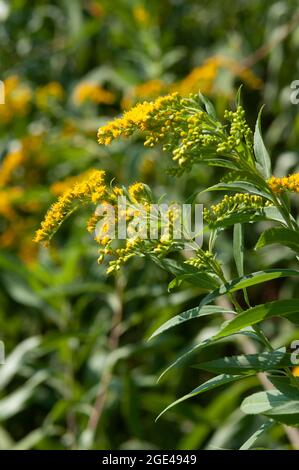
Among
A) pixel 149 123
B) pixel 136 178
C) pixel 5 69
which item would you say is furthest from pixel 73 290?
pixel 149 123

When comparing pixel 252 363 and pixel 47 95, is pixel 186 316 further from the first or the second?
pixel 47 95

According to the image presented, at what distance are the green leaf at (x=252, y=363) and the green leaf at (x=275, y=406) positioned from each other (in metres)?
0.05

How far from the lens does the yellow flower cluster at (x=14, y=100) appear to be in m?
3.28

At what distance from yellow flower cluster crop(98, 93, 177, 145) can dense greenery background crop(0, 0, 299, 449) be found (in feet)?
4.84

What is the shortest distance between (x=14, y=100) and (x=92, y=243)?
75 cm

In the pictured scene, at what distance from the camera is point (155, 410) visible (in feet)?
9.16

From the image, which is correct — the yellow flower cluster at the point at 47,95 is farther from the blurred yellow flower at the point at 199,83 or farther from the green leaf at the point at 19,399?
the green leaf at the point at 19,399

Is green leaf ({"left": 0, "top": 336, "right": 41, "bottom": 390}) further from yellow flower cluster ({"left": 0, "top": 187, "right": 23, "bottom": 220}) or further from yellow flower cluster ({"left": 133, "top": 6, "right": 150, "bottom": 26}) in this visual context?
yellow flower cluster ({"left": 133, "top": 6, "right": 150, "bottom": 26})

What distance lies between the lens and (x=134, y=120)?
3.83ft

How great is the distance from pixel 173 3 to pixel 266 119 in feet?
2.36

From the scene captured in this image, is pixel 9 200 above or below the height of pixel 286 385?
above
